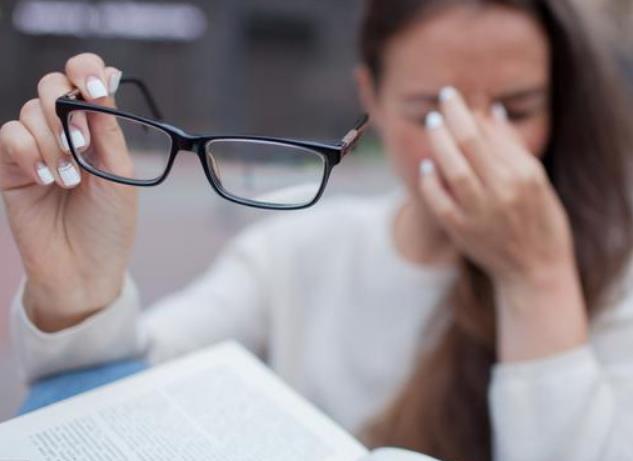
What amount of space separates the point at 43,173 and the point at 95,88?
0.19 ft

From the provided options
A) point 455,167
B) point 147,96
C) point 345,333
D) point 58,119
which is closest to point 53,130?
point 58,119

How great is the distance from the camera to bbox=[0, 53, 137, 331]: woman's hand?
33cm

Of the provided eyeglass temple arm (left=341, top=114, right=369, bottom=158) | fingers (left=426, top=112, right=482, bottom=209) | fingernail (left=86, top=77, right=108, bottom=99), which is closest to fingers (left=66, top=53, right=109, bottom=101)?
fingernail (left=86, top=77, right=108, bottom=99)

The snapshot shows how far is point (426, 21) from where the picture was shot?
2.08ft

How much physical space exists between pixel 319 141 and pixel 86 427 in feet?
0.69

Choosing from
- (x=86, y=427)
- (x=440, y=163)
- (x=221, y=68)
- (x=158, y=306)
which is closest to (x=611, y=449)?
(x=440, y=163)

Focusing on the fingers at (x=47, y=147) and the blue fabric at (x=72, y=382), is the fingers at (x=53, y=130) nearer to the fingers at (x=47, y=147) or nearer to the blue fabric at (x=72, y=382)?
the fingers at (x=47, y=147)

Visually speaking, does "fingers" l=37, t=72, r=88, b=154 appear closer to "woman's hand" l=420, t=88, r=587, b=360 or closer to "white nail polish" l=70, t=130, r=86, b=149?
"white nail polish" l=70, t=130, r=86, b=149

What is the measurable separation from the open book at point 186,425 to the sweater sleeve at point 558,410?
7.6 inches

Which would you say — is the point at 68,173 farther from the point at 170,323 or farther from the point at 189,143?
the point at 170,323

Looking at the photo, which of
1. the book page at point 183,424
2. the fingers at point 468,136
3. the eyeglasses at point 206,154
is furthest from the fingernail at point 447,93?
the book page at point 183,424

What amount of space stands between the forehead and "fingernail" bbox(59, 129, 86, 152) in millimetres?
382

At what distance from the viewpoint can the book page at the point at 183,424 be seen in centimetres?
32

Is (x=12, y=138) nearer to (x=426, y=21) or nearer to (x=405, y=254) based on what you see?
(x=426, y=21)
